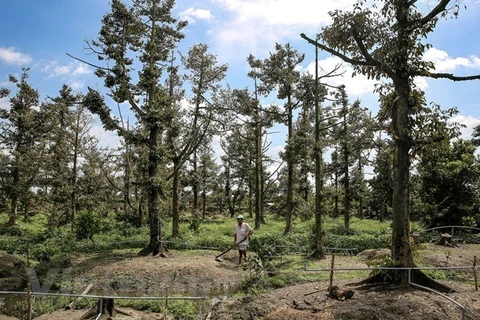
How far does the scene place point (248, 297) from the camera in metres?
9.09

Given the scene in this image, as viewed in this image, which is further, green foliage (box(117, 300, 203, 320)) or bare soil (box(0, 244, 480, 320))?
green foliage (box(117, 300, 203, 320))

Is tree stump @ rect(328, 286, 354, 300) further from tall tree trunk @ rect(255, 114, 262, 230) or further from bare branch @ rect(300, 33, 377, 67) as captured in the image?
tall tree trunk @ rect(255, 114, 262, 230)

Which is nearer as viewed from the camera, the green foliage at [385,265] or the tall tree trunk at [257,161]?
the green foliage at [385,265]

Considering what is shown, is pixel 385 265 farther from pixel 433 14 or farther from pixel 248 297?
pixel 433 14

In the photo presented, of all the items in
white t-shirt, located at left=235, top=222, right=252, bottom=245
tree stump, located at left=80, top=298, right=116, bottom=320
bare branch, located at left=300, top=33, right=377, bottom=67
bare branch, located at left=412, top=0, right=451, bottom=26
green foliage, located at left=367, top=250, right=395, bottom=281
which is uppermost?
bare branch, located at left=412, top=0, right=451, bottom=26

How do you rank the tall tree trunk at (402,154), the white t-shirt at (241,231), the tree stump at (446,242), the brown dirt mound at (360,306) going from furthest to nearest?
1. the tree stump at (446,242)
2. the white t-shirt at (241,231)
3. the tall tree trunk at (402,154)
4. the brown dirt mound at (360,306)

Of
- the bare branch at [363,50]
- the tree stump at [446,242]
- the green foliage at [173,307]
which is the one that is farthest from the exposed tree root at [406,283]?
the tree stump at [446,242]

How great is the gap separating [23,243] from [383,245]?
63.5 feet

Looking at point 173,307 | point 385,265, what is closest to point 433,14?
point 385,265

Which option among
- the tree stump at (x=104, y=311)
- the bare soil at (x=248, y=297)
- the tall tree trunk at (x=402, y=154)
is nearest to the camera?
the bare soil at (x=248, y=297)

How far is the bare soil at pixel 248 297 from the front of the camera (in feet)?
25.5

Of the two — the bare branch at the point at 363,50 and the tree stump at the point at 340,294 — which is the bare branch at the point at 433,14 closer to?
the bare branch at the point at 363,50

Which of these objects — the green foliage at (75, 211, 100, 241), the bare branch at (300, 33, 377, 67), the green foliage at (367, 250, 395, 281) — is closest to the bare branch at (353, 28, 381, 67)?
the bare branch at (300, 33, 377, 67)

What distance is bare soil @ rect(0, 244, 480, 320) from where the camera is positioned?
7.78m
